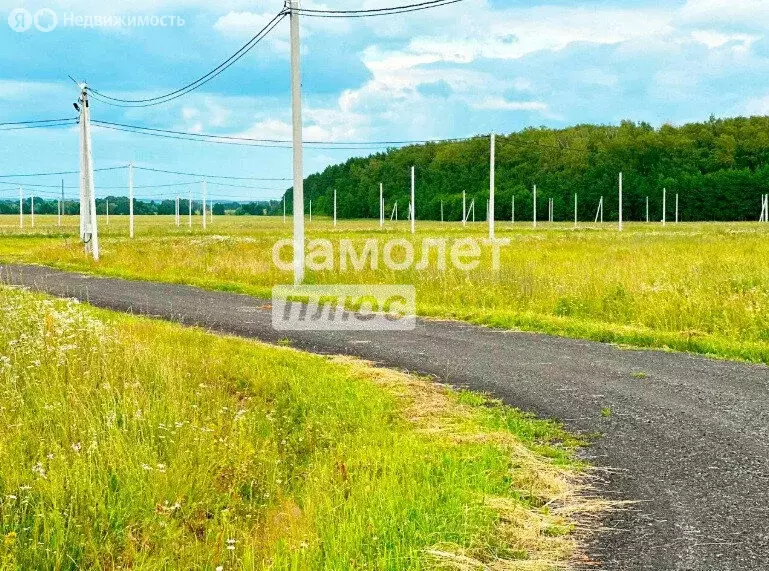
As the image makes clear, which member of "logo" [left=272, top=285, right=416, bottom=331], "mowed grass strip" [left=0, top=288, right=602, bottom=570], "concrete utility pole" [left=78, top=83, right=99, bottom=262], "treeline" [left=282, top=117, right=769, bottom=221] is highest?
"treeline" [left=282, top=117, right=769, bottom=221]

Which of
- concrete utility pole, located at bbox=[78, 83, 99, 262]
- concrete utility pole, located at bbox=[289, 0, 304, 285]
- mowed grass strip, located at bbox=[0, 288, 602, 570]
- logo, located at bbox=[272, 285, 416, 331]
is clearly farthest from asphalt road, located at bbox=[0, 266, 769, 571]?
concrete utility pole, located at bbox=[78, 83, 99, 262]

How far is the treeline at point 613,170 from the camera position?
11762cm

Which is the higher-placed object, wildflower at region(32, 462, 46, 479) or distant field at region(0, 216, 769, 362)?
distant field at region(0, 216, 769, 362)

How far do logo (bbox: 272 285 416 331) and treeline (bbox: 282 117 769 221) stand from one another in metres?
107

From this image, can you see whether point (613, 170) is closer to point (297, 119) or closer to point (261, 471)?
point (297, 119)

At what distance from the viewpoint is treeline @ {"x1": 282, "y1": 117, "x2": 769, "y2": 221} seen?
386ft

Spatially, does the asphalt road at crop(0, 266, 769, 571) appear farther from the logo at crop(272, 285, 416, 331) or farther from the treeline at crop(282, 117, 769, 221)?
the treeline at crop(282, 117, 769, 221)

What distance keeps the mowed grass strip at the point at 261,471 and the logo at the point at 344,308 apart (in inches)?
190

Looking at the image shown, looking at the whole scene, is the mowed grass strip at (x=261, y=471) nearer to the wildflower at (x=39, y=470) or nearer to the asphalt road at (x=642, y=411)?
the wildflower at (x=39, y=470)

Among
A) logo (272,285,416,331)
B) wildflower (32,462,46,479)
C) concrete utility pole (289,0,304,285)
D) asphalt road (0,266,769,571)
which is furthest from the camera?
concrete utility pole (289,0,304,285)

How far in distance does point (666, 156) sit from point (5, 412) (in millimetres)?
129428

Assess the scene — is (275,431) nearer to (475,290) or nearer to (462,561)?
(462,561)

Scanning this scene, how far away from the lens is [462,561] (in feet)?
15.1

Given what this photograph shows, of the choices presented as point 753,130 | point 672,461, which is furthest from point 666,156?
point 672,461
